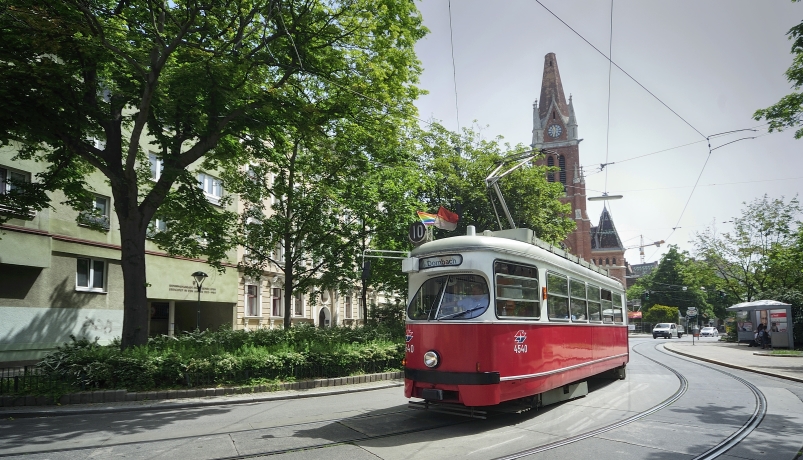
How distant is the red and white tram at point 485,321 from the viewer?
833cm

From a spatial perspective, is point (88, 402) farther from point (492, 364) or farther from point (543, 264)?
point (543, 264)

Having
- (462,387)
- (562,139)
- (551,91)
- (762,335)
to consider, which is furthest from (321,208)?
(551,91)

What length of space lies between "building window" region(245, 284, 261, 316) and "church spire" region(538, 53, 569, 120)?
5568cm

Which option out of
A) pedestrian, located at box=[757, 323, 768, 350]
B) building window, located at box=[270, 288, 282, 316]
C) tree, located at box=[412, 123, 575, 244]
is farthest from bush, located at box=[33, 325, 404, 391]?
pedestrian, located at box=[757, 323, 768, 350]

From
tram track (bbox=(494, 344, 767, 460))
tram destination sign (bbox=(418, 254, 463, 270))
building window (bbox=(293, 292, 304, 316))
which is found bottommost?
tram track (bbox=(494, 344, 767, 460))

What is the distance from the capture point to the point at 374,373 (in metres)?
15.5

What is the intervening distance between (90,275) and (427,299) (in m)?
18.9

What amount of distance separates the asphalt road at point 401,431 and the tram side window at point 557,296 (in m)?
1.84

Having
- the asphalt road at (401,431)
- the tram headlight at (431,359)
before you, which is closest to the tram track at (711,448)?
the asphalt road at (401,431)

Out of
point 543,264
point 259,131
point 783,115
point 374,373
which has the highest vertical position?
point 783,115

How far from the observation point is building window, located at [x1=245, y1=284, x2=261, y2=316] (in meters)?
32.2

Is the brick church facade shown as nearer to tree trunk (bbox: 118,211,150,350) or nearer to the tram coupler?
tree trunk (bbox: 118,211,150,350)

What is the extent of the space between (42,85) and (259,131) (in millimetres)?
4668

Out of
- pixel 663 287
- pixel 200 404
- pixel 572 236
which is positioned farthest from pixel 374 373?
pixel 663 287
